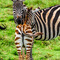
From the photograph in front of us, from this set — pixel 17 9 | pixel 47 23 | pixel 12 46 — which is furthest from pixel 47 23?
pixel 12 46

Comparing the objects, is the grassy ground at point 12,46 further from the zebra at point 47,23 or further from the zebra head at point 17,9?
the zebra head at point 17,9

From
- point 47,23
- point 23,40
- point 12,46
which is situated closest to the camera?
point 23,40

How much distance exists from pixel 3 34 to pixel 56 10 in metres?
2.51

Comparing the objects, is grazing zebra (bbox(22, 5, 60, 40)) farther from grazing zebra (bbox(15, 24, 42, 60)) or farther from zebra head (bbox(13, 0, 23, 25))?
grazing zebra (bbox(15, 24, 42, 60))

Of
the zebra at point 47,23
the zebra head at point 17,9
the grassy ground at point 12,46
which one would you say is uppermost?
the zebra head at point 17,9

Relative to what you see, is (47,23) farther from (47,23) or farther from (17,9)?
(17,9)

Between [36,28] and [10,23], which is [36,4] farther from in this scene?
[36,28]

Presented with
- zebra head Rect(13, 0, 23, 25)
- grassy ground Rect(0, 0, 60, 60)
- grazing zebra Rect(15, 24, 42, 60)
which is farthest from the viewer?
grassy ground Rect(0, 0, 60, 60)

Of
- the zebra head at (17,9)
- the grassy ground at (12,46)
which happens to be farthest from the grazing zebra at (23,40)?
the grassy ground at (12,46)

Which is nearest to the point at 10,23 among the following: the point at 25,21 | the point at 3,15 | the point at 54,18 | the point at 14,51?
the point at 3,15

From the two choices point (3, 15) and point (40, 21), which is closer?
point (40, 21)

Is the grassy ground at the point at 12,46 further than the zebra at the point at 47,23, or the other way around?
the grassy ground at the point at 12,46

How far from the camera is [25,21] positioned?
5.20 meters

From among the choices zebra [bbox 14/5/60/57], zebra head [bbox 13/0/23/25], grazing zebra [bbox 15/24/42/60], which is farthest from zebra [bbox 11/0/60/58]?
grazing zebra [bbox 15/24/42/60]
